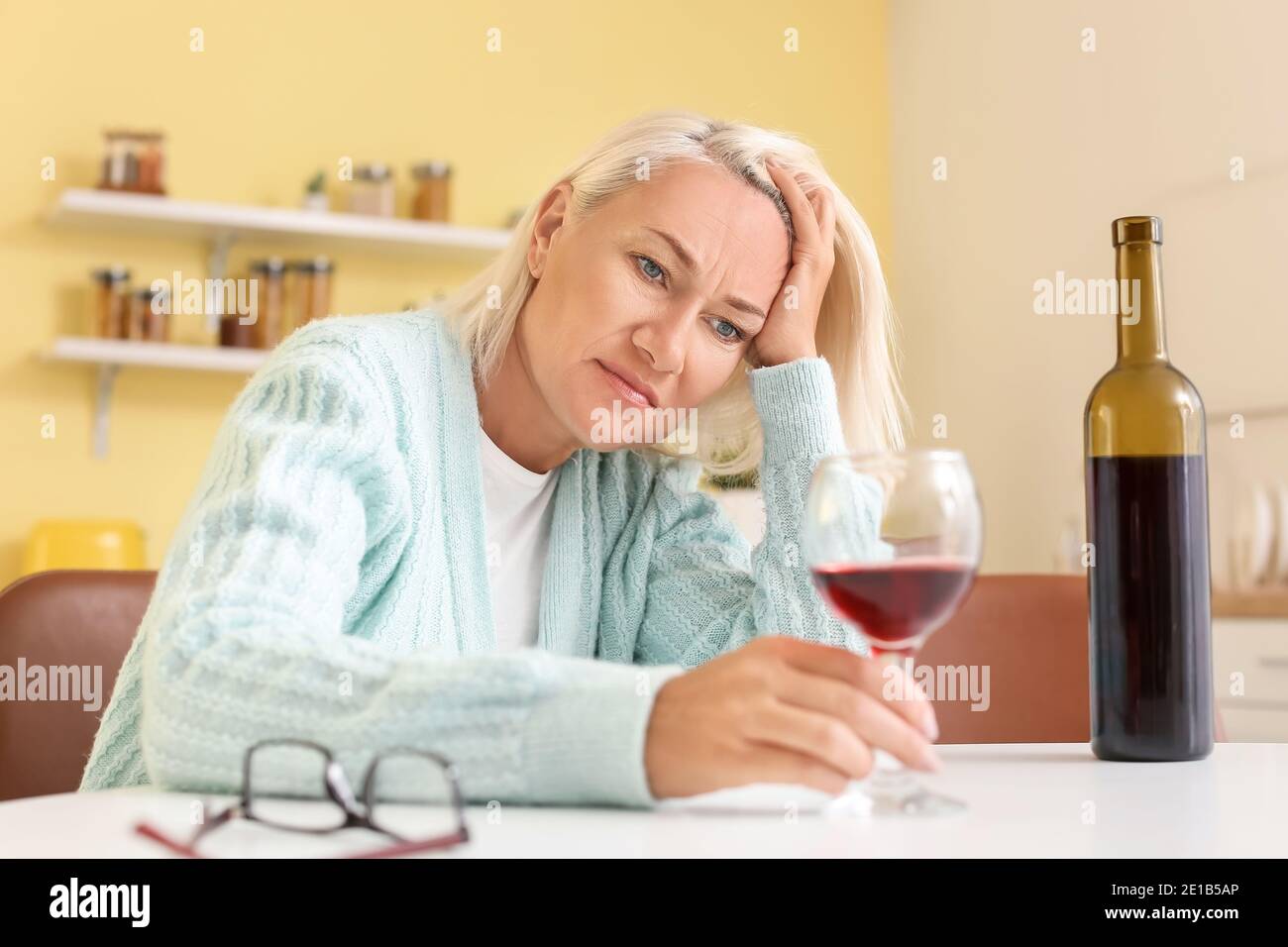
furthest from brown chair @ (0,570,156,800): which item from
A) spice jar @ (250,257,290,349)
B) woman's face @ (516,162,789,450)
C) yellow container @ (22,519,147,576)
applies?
spice jar @ (250,257,290,349)

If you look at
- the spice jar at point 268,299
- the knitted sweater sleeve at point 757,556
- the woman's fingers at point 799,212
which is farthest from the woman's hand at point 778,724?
the spice jar at point 268,299

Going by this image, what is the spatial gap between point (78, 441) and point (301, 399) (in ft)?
9.27

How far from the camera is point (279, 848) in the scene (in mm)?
563

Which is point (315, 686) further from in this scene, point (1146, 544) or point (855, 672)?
point (1146, 544)

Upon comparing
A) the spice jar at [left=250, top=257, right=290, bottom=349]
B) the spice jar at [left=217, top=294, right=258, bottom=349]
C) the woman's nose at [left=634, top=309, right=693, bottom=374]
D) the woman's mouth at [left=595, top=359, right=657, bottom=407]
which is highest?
the spice jar at [left=250, top=257, right=290, bottom=349]

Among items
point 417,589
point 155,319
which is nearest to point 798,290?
point 417,589

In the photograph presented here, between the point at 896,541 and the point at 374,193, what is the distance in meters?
3.34

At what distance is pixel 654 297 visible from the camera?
1.37 meters

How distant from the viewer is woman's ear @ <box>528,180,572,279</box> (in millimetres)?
1521

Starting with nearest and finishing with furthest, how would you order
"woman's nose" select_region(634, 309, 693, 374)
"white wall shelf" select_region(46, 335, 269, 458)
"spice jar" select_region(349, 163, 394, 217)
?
"woman's nose" select_region(634, 309, 693, 374) → "white wall shelf" select_region(46, 335, 269, 458) → "spice jar" select_region(349, 163, 394, 217)

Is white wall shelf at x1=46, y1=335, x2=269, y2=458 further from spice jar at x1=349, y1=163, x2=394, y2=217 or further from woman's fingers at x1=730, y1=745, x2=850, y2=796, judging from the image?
woman's fingers at x1=730, y1=745, x2=850, y2=796

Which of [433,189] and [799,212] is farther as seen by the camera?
[433,189]

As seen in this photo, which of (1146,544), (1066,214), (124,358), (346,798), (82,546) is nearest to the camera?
(346,798)

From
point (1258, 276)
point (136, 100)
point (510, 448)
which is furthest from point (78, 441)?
point (1258, 276)
